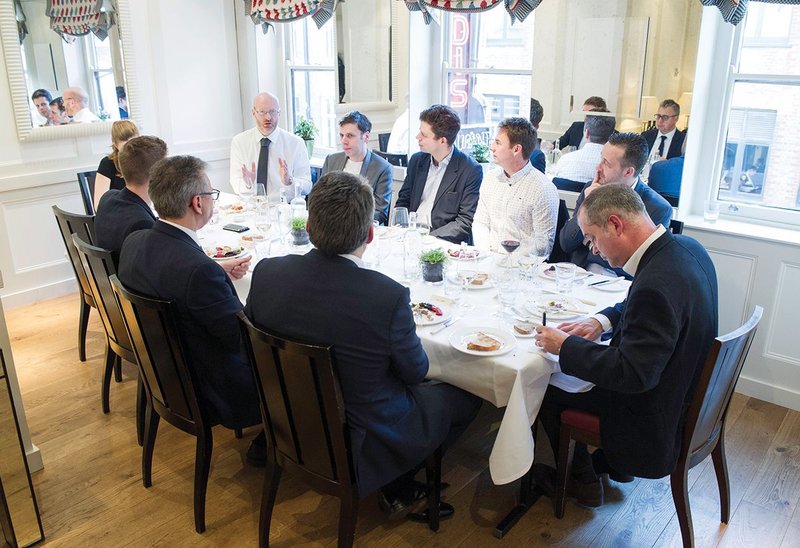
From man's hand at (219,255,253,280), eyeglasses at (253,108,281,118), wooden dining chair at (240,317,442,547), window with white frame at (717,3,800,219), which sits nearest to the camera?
wooden dining chair at (240,317,442,547)

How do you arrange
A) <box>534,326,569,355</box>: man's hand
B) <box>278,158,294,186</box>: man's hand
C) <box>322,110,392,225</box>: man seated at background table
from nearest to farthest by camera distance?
<box>534,326,569,355</box>: man's hand → <box>322,110,392,225</box>: man seated at background table → <box>278,158,294,186</box>: man's hand

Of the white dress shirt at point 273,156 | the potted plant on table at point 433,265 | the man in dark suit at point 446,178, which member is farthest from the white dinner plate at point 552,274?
the white dress shirt at point 273,156

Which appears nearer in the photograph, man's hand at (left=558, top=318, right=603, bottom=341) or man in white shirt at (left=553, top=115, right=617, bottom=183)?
man's hand at (left=558, top=318, right=603, bottom=341)

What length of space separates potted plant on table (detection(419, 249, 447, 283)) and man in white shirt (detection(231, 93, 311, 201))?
2143 millimetres

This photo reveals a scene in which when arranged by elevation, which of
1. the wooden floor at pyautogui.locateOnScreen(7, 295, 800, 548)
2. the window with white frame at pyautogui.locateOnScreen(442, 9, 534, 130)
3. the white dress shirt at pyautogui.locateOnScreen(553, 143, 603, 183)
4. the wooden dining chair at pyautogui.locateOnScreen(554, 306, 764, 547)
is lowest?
the wooden floor at pyautogui.locateOnScreen(7, 295, 800, 548)

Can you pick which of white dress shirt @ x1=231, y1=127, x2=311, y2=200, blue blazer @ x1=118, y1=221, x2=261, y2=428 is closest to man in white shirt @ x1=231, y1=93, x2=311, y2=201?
white dress shirt @ x1=231, y1=127, x2=311, y2=200

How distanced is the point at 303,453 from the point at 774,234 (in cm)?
269

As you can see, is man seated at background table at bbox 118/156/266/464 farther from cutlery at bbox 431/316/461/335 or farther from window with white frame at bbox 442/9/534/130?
window with white frame at bbox 442/9/534/130

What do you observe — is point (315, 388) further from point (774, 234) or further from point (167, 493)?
point (774, 234)

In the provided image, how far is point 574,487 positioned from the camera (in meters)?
2.62

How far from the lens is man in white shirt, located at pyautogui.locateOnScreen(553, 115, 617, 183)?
3.91 m

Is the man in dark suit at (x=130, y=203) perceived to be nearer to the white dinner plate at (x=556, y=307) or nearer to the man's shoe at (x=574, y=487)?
the white dinner plate at (x=556, y=307)

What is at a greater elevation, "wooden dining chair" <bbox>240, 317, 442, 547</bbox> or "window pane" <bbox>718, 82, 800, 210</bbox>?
"window pane" <bbox>718, 82, 800, 210</bbox>

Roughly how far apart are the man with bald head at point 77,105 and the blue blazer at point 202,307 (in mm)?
2869
